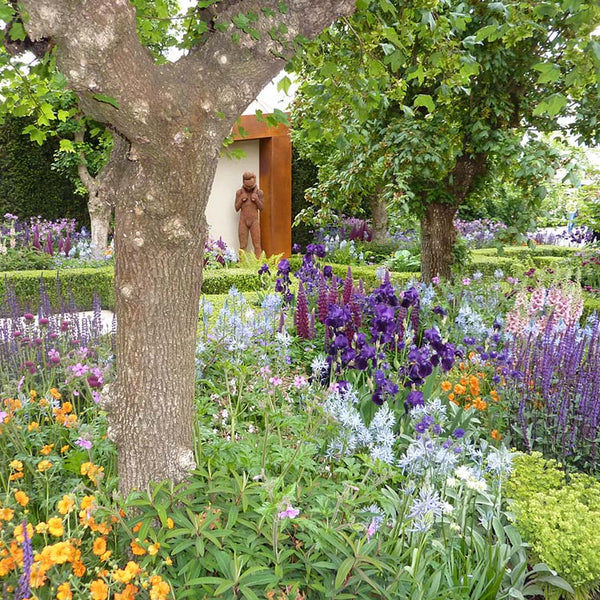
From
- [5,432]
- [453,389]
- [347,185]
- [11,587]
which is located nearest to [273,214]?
[347,185]

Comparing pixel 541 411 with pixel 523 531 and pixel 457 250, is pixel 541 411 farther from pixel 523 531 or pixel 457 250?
pixel 457 250

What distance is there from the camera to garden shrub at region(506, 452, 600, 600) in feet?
7.48

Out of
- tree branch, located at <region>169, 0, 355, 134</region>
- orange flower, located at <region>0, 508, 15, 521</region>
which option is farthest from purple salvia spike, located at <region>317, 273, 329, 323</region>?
orange flower, located at <region>0, 508, 15, 521</region>

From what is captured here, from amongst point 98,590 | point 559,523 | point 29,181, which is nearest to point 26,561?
point 98,590

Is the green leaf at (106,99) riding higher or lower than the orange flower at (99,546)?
higher

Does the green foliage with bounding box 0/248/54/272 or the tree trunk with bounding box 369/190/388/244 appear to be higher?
the tree trunk with bounding box 369/190/388/244

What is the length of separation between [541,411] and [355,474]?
5.77 feet

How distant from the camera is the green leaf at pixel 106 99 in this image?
1.86m

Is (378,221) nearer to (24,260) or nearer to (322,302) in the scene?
(24,260)

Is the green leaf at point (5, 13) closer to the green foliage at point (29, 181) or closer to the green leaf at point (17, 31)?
the green leaf at point (17, 31)

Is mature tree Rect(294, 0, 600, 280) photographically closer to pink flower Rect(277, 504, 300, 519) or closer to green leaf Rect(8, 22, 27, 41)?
green leaf Rect(8, 22, 27, 41)

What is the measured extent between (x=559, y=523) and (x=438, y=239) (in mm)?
4783

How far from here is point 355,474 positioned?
2.24m

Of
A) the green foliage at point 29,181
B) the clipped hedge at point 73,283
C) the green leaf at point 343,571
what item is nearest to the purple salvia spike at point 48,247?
the clipped hedge at point 73,283
